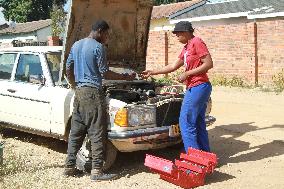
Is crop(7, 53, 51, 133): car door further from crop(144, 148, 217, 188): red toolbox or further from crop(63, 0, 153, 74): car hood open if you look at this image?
crop(144, 148, 217, 188): red toolbox

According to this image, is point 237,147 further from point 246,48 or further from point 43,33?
point 43,33

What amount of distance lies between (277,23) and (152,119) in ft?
33.3

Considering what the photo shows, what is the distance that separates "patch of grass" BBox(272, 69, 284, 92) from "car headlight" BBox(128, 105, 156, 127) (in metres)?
8.98

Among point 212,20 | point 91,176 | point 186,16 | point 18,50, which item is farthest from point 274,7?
point 91,176

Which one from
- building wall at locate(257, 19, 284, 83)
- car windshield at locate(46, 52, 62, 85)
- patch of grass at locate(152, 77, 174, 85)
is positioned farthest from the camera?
building wall at locate(257, 19, 284, 83)

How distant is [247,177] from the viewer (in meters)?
5.74

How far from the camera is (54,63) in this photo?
689 cm

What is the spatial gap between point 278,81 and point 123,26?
27.2ft

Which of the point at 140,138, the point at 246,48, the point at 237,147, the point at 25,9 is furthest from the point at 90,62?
the point at 25,9

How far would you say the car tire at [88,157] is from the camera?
5930 mm

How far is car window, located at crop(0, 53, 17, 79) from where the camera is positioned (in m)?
7.48

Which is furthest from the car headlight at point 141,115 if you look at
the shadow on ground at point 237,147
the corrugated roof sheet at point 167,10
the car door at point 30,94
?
the corrugated roof sheet at point 167,10

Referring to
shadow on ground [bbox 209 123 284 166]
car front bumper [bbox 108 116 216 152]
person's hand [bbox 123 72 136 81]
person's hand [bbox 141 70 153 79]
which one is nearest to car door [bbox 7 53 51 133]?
person's hand [bbox 123 72 136 81]

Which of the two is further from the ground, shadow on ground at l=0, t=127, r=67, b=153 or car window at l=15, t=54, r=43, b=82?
car window at l=15, t=54, r=43, b=82
